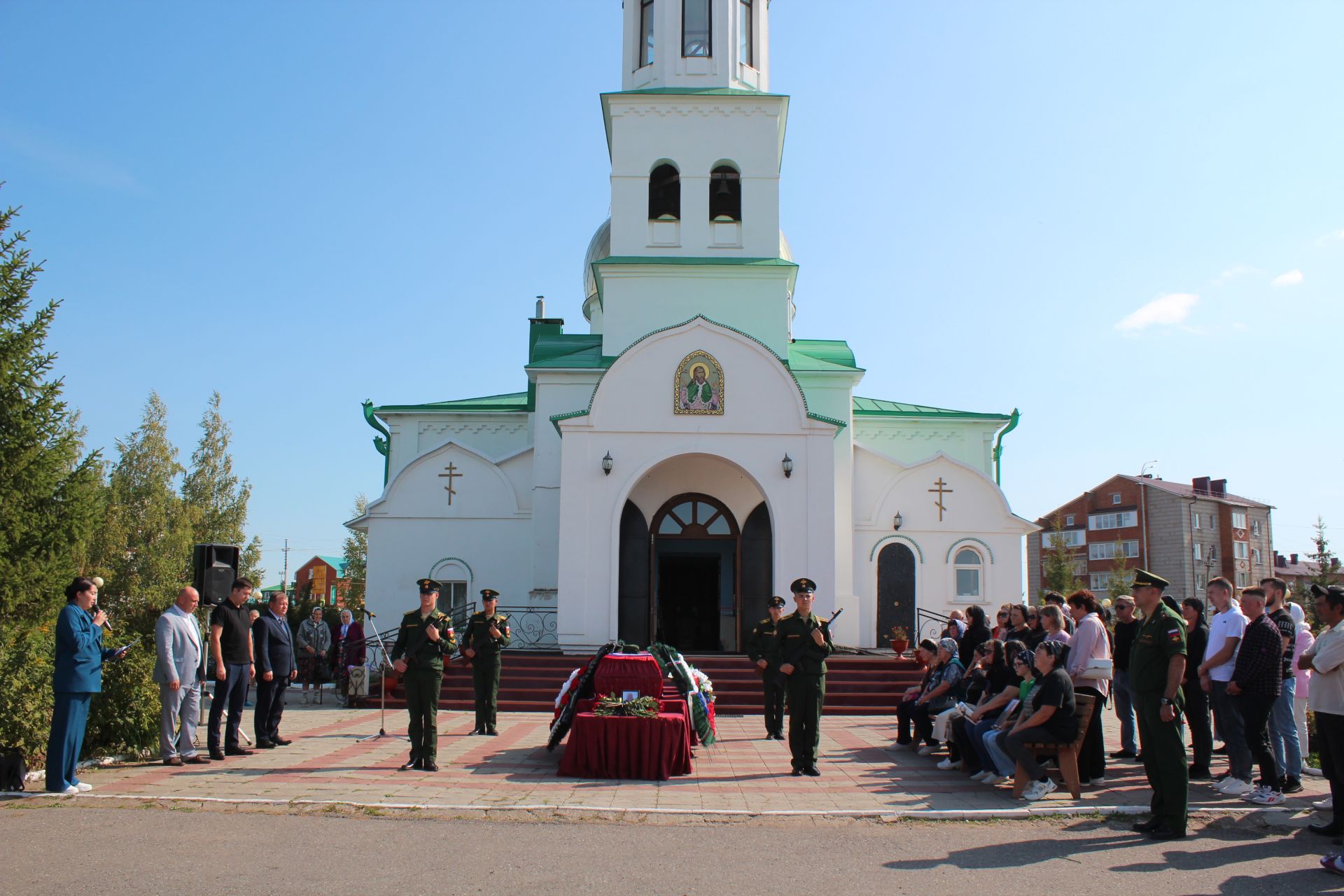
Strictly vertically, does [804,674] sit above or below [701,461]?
below

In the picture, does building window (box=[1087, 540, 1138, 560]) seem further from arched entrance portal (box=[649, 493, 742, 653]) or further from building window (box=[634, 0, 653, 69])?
building window (box=[634, 0, 653, 69])

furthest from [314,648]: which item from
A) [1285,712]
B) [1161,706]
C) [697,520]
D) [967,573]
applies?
[1285,712]

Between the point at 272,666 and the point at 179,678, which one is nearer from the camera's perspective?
the point at 179,678

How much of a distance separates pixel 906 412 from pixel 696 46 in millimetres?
8644

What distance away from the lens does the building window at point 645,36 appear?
2012 cm

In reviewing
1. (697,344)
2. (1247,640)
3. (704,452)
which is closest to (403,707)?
(704,452)

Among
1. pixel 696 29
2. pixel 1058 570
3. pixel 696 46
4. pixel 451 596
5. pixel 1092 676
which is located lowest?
pixel 1092 676

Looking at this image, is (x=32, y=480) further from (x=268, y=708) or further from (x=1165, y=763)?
(x=1165, y=763)

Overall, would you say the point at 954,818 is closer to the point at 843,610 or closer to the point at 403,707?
the point at 403,707

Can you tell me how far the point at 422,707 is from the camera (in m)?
8.78

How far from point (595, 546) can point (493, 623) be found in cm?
499

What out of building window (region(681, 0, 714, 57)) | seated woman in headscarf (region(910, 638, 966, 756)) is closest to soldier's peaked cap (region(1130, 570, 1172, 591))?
seated woman in headscarf (region(910, 638, 966, 756))

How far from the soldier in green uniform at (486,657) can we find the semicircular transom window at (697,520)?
6.84 meters

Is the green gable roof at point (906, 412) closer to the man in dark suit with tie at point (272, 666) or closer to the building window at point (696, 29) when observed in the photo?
the building window at point (696, 29)
